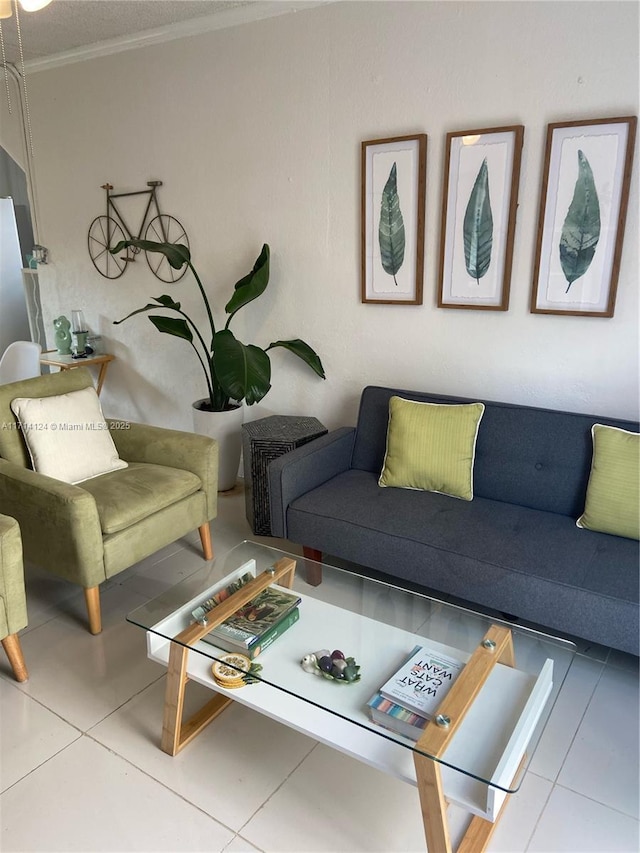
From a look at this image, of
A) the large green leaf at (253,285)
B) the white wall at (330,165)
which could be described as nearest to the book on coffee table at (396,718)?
the white wall at (330,165)

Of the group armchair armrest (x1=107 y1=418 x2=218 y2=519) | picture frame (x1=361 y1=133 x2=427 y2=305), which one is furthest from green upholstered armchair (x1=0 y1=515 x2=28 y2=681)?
picture frame (x1=361 y1=133 x2=427 y2=305)

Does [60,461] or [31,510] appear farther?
[60,461]

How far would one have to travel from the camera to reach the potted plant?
291 centimetres

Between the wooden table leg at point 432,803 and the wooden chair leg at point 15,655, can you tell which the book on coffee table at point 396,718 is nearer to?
the wooden table leg at point 432,803

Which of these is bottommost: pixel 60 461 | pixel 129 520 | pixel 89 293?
pixel 129 520

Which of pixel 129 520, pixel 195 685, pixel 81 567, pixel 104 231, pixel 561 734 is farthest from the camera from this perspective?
pixel 104 231

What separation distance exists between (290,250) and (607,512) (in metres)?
1.99

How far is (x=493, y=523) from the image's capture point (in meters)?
2.33

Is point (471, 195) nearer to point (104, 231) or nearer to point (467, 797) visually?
point (467, 797)

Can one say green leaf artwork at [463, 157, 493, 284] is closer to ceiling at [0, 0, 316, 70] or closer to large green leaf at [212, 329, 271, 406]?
large green leaf at [212, 329, 271, 406]

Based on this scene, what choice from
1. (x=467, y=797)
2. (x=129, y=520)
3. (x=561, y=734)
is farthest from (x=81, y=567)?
(x=561, y=734)

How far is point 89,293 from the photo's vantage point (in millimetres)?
4254

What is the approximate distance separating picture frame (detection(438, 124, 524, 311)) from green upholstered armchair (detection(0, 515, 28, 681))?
1998 mm

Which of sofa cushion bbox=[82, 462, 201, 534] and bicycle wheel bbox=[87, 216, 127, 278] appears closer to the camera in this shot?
sofa cushion bbox=[82, 462, 201, 534]
